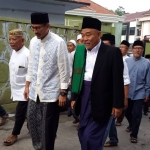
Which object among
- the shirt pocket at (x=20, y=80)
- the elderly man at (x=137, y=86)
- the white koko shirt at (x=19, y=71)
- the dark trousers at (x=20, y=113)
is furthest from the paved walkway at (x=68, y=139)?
the shirt pocket at (x=20, y=80)

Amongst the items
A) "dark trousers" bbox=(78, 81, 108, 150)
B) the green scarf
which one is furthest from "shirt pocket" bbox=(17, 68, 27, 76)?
"dark trousers" bbox=(78, 81, 108, 150)

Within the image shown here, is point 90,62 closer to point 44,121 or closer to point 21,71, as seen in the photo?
point 44,121

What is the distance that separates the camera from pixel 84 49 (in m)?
2.86

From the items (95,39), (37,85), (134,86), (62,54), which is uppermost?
(95,39)

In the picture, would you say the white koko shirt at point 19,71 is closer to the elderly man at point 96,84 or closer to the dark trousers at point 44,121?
the dark trousers at point 44,121

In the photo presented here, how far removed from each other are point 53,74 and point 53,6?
561cm

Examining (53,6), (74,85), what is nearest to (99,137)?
(74,85)

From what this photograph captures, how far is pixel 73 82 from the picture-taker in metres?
2.82

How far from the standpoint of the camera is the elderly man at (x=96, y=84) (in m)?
2.58

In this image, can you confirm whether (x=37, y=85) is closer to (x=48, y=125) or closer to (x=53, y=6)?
(x=48, y=125)

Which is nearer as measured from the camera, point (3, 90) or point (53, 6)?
point (3, 90)

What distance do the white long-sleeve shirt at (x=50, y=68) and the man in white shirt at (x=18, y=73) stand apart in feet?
2.31

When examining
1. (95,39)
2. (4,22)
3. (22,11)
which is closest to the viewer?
(95,39)

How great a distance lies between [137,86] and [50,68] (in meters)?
2.02
